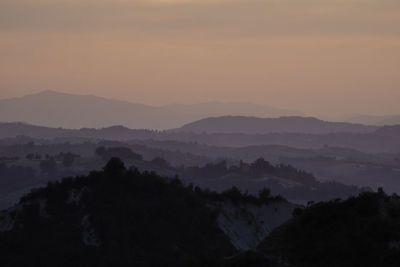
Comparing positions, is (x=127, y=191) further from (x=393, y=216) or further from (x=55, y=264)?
(x=393, y=216)

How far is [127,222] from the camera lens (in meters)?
108

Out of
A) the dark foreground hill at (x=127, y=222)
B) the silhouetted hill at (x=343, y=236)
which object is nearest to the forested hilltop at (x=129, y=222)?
the dark foreground hill at (x=127, y=222)

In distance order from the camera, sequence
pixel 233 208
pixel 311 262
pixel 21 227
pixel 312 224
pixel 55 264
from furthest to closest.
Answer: pixel 233 208
pixel 21 227
pixel 55 264
pixel 312 224
pixel 311 262

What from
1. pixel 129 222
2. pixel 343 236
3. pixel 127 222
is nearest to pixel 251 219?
pixel 129 222

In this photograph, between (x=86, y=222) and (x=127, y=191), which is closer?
(x=86, y=222)

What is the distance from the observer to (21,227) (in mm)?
104875

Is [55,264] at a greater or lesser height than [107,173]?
lesser

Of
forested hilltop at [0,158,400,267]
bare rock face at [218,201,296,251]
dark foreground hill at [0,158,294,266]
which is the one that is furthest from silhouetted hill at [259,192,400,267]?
bare rock face at [218,201,296,251]

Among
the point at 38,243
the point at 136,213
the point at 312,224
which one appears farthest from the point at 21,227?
the point at 312,224

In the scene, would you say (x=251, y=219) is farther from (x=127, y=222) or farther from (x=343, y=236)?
(x=343, y=236)

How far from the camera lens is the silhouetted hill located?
55500mm

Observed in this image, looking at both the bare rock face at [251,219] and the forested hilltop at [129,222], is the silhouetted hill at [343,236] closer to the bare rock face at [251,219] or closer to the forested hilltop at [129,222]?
the forested hilltop at [129,222]

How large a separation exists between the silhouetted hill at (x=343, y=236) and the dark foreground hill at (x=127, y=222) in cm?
3531

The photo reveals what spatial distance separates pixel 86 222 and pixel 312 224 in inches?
1946
